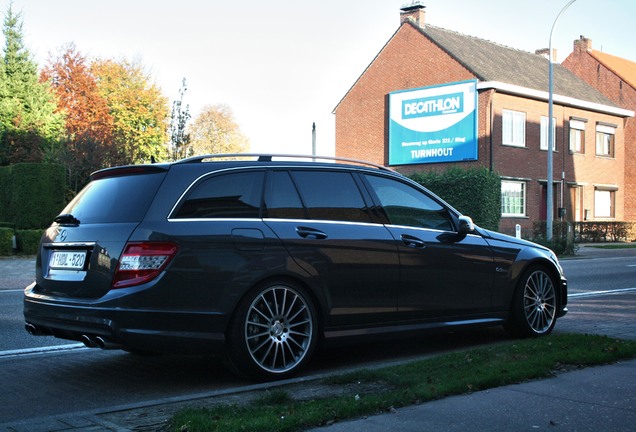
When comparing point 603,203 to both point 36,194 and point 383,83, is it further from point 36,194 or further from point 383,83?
point 36,194

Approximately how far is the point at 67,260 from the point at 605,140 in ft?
142

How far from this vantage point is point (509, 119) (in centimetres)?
3691

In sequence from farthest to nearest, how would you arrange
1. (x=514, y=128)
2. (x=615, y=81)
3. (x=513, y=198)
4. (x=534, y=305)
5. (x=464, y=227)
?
(x=615, y=81) → (x=514, y=128) → (x=513, y=198) → (x=534, y=305) → (x=464, y=227)

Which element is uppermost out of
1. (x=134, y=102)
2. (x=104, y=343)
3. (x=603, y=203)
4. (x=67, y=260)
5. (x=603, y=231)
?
(x=134, y=102)

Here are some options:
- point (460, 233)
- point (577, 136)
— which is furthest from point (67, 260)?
point (577, 136)

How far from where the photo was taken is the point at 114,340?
5.47 m

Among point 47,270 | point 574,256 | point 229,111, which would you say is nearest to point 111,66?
point 229,111

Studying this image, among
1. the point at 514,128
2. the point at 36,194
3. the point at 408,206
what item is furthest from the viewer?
the point at 514,128

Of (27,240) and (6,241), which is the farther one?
(27,240)

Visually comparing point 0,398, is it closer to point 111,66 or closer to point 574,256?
point 574,256

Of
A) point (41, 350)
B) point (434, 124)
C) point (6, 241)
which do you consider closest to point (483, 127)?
point (434, 124)

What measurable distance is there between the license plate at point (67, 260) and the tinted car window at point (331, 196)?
5.99 feet

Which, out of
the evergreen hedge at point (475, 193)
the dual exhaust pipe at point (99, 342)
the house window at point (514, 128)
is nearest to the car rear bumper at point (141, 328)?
the dual exhaust pipe at point (99, 342)

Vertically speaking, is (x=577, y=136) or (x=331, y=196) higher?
(x=577, y=136)
